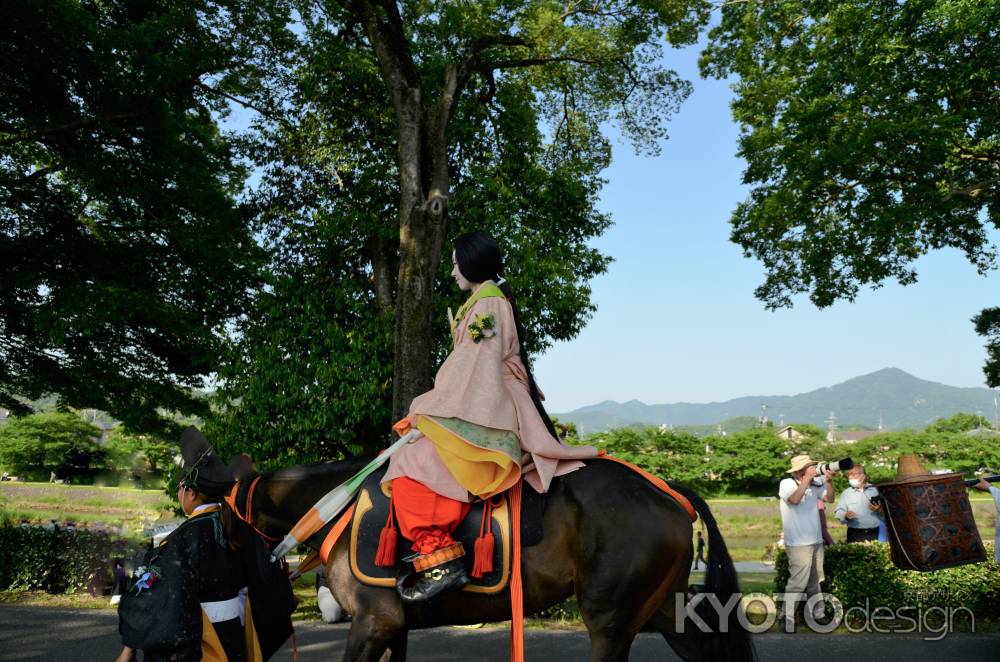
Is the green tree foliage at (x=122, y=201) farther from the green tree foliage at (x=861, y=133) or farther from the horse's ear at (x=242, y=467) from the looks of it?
the green tree foliage at (x=861, y=133)

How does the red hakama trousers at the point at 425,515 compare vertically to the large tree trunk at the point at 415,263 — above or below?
below

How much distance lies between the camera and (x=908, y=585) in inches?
327

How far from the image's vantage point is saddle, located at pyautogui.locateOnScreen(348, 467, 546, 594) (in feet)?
12.3

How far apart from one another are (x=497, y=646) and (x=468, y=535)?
4.25 meters

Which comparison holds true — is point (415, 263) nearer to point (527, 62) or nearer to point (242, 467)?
point (527, 62)

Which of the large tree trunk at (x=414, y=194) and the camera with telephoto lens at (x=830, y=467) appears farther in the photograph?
the large tree trunk at (x=414, y=194)

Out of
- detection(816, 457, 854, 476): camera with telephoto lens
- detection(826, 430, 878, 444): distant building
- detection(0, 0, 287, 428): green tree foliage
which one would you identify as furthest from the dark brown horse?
detection(826, 430, 878, 444): distant building

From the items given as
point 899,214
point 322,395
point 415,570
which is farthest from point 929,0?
point 415,570

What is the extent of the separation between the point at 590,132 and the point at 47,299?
1063cm

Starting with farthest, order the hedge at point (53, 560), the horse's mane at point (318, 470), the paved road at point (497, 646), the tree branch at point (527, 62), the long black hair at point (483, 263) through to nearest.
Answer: the tree branch at point (527, 62) < the hedge at point (53, 560) < the paved road at point (497, 646) < the horse's mane at point (318, 470) < the long black hair at point (483, 263)

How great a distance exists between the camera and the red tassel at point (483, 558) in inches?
145

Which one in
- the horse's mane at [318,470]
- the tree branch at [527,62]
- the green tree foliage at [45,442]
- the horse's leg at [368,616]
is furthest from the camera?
the green tree foliage at [45,442]

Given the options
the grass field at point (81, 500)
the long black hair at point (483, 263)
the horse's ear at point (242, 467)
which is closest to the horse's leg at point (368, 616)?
the horse's ear at point (242, 467)

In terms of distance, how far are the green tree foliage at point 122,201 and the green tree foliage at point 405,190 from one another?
1183 mm
